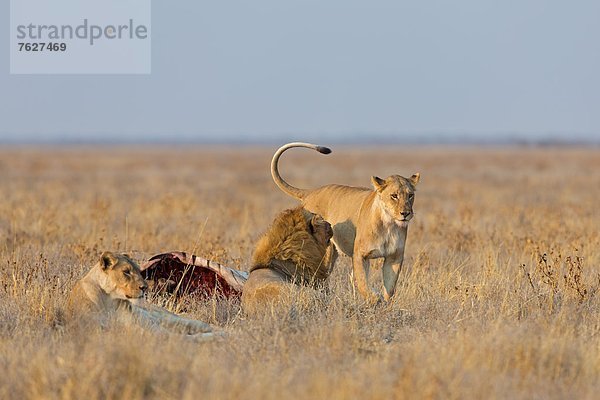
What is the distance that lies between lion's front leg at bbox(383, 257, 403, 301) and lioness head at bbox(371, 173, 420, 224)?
0.36m

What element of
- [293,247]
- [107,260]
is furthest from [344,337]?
[107,260]

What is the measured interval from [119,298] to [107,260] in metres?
0.27

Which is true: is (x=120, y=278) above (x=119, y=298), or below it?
above

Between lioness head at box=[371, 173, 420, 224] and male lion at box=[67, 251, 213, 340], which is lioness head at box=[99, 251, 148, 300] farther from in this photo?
lioness head at box=[371, 173, 420, 224]

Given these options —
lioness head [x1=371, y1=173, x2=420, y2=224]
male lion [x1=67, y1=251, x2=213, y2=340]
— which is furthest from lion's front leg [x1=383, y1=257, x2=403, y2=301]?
male lion [x1=67, y1=251, x2=213, y2=340]

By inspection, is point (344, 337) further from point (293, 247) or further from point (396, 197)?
point (396, 197)

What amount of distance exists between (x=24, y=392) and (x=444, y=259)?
19.7 ft

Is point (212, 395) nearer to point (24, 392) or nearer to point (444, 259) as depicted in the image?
point (24, 392)

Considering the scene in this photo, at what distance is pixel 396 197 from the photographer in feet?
23.1

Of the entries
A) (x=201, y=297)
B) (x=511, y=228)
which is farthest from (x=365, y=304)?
(x=511, y=228)

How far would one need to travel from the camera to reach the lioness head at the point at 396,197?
7.00 meters

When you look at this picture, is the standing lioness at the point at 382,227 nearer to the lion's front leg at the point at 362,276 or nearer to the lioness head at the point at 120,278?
the lion's front leg at the point at 362,276

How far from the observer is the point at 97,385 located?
15.4 feet

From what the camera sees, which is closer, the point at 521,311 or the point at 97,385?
the point at 97,385
